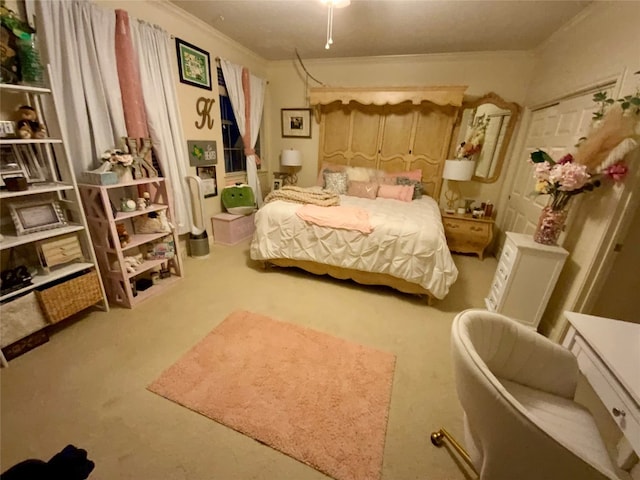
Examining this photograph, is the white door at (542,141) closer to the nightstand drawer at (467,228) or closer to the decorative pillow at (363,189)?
the nightstand drawer at (467,228)

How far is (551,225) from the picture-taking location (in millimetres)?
1847

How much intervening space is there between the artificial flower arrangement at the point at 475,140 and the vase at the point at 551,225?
1.98 meters

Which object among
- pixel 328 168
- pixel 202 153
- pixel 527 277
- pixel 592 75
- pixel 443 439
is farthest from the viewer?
pixel 328 168

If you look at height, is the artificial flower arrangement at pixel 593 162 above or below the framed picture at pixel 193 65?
below

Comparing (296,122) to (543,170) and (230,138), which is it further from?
(543,170)

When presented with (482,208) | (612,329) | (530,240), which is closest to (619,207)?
(530,240)

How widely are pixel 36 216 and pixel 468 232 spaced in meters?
4.08

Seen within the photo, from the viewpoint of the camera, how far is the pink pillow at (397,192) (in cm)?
345

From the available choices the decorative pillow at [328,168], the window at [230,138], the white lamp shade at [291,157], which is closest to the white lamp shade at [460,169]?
the decorative pillow at [328,168]

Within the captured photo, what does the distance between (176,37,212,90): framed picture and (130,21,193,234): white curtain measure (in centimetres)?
11

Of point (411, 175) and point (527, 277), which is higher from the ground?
point (411, 175)

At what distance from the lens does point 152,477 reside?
1133mm

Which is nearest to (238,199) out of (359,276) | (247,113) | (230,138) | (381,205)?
(230,138)

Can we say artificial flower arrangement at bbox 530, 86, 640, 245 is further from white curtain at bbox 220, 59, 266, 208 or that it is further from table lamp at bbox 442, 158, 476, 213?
white curtain at bbox 220, 59, 266, 208
